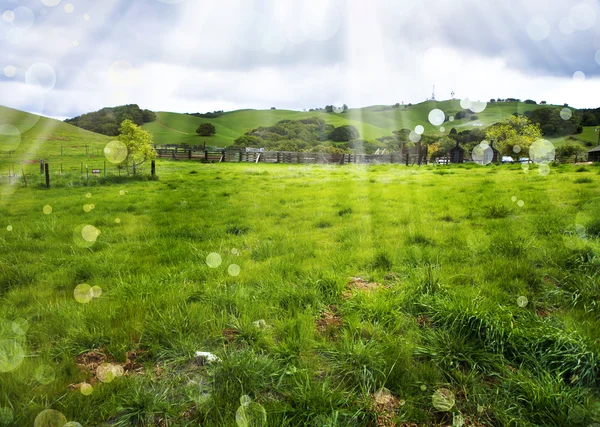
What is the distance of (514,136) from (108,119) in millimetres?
77528

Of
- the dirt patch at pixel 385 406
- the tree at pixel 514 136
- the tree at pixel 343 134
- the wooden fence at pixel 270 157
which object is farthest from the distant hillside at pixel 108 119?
the tree at pixel 343 134

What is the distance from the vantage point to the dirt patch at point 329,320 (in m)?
3.89

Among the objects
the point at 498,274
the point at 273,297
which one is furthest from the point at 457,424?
the point at 498,274

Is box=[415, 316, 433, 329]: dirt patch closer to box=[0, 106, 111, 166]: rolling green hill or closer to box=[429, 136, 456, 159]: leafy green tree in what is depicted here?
box=[0, 106, 111, 166]: rolling green hill

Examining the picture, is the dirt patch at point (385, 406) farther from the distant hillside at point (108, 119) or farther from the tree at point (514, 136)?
the tree at point (514, 136)

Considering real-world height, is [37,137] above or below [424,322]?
above

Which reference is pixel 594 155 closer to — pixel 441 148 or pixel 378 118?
pixel 441 148

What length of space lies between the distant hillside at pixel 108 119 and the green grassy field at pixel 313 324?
1192cm

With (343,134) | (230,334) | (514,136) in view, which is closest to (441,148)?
(514,136)

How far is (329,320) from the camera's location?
4.12 meters

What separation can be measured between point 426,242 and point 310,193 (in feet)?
27.0

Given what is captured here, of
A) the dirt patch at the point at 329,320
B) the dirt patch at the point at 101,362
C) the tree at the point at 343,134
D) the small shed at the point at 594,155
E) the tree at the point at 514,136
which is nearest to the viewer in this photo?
the dirt patch at the point at 101,362

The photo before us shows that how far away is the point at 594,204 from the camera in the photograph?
A: 28.8 ft

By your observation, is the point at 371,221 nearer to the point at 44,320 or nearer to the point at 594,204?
the point at 594,204
